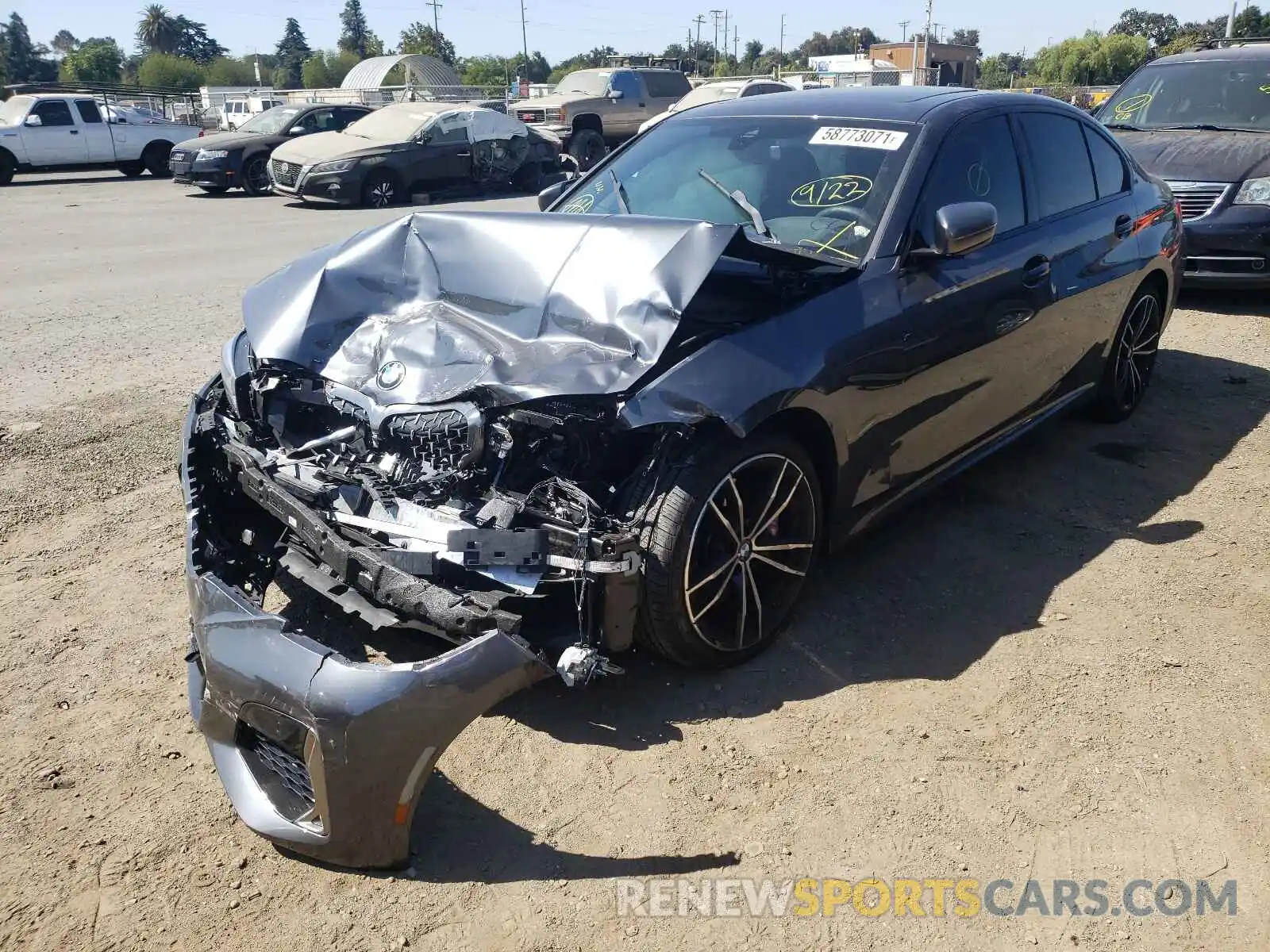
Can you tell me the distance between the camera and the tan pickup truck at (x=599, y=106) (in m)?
20.9

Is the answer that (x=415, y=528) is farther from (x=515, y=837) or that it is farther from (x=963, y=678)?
(x=963, y=678)

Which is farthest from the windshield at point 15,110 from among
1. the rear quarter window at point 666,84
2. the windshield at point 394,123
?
the rear quarter window at point 666,84

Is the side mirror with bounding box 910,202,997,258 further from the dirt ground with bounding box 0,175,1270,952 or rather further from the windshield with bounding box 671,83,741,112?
the windshield with bounding box 671,83,741,112

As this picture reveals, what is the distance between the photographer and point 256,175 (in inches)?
701

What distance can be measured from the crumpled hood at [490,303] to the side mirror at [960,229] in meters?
0.87

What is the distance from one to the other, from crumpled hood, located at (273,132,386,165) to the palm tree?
11942cm

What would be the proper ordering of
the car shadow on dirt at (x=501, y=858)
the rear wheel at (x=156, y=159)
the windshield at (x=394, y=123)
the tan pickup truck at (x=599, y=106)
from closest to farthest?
the car shadow on dirt at (x=501, y=858)
the windshield at (x=394, y=123)
the tan pickup truck at (x=599, y=106)
the rear wheel at (x=156, y=159)

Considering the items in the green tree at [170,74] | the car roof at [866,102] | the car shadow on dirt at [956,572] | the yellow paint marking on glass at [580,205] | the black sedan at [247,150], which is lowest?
the car shadow on dirt at [956,572]

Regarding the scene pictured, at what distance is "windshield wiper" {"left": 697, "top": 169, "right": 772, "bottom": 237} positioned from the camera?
3.82m

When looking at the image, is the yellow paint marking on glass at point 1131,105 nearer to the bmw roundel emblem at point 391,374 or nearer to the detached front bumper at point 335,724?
the bmw roundel emblem at point 391,374

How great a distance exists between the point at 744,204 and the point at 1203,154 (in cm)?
626

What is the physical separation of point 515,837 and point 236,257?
9701 mm

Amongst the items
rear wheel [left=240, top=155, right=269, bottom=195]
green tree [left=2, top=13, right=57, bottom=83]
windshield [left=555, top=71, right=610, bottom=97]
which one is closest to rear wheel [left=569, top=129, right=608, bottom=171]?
windshield [left=555, top=71, right=610, bottom=97]

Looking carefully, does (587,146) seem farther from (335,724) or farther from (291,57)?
(291,57)
